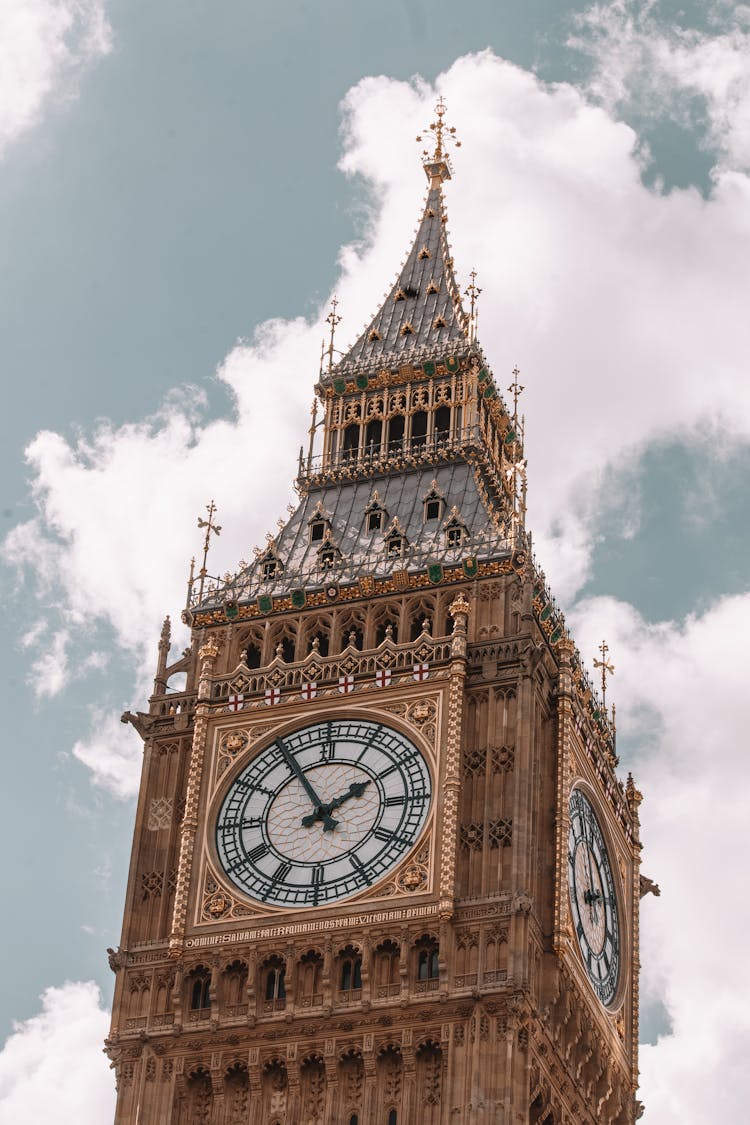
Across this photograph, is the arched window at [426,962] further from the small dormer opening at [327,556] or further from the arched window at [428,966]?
the small dormer opening at [327,556]

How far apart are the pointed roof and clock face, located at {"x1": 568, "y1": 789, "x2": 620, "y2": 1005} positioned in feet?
48.4

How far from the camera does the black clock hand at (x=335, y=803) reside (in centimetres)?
6675

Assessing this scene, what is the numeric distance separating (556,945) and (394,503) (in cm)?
1396

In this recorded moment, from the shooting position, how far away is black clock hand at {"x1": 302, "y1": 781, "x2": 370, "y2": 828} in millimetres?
66750

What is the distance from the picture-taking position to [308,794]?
67.3 metres

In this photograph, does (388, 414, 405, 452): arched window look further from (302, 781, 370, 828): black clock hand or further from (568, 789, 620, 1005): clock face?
(302, 781, 370, 828): black clock hand

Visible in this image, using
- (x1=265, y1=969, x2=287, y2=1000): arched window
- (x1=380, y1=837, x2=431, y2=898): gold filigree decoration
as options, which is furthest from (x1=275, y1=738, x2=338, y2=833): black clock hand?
(x1=265, y1=969, x2=287, y2=1000): arched window

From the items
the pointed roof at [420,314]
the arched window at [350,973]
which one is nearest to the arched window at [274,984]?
the arched window at [350,973]

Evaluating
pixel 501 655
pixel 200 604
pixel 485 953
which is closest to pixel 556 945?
pixel 485 953

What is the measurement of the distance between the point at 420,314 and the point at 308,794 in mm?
18024

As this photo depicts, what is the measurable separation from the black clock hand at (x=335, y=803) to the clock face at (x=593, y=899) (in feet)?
15.0

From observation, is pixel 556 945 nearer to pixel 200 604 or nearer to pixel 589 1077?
pixel 589 1077

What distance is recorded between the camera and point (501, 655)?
68.4 meters

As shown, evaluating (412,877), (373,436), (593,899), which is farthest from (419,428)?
(412,877)
